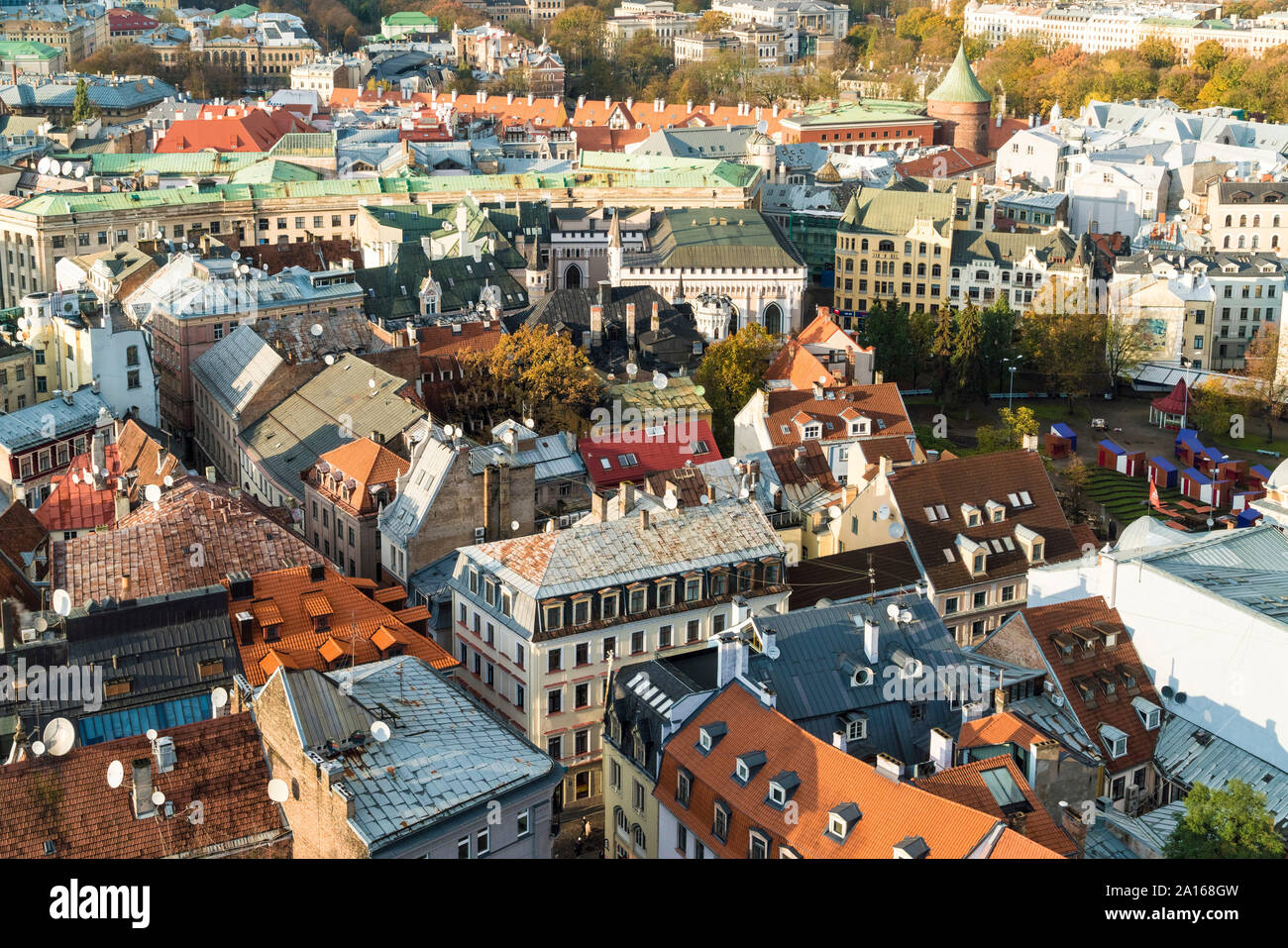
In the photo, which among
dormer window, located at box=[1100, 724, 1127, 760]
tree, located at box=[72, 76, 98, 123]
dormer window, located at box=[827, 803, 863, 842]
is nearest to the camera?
dormer window, located at box=[827, 803, 863, 842]

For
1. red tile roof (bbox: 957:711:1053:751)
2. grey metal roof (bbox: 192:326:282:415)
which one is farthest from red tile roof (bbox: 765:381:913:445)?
red tile roof (bbox: 957:711:1053:751)

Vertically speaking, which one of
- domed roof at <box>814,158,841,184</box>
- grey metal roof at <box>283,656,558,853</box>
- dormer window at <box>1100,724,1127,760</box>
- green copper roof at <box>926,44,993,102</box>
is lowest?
dormer window at <box>1100,724,1127,760</box>

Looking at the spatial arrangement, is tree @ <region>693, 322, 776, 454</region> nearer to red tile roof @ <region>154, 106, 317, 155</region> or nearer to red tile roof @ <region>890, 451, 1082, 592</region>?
red tile roof @ <region>890, 451, 1082, 592</region>

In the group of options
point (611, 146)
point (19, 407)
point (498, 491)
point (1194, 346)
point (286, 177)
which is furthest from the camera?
point (611, 146)

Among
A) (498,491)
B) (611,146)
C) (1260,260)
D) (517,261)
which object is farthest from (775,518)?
(611,146)

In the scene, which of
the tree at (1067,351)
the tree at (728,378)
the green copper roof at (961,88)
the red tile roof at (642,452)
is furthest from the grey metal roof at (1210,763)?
the green copper roof at (961,88)

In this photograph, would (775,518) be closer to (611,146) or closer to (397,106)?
(611,146)

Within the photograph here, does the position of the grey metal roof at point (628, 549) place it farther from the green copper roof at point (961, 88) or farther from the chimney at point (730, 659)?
the green copper roof at point (961, 88)
